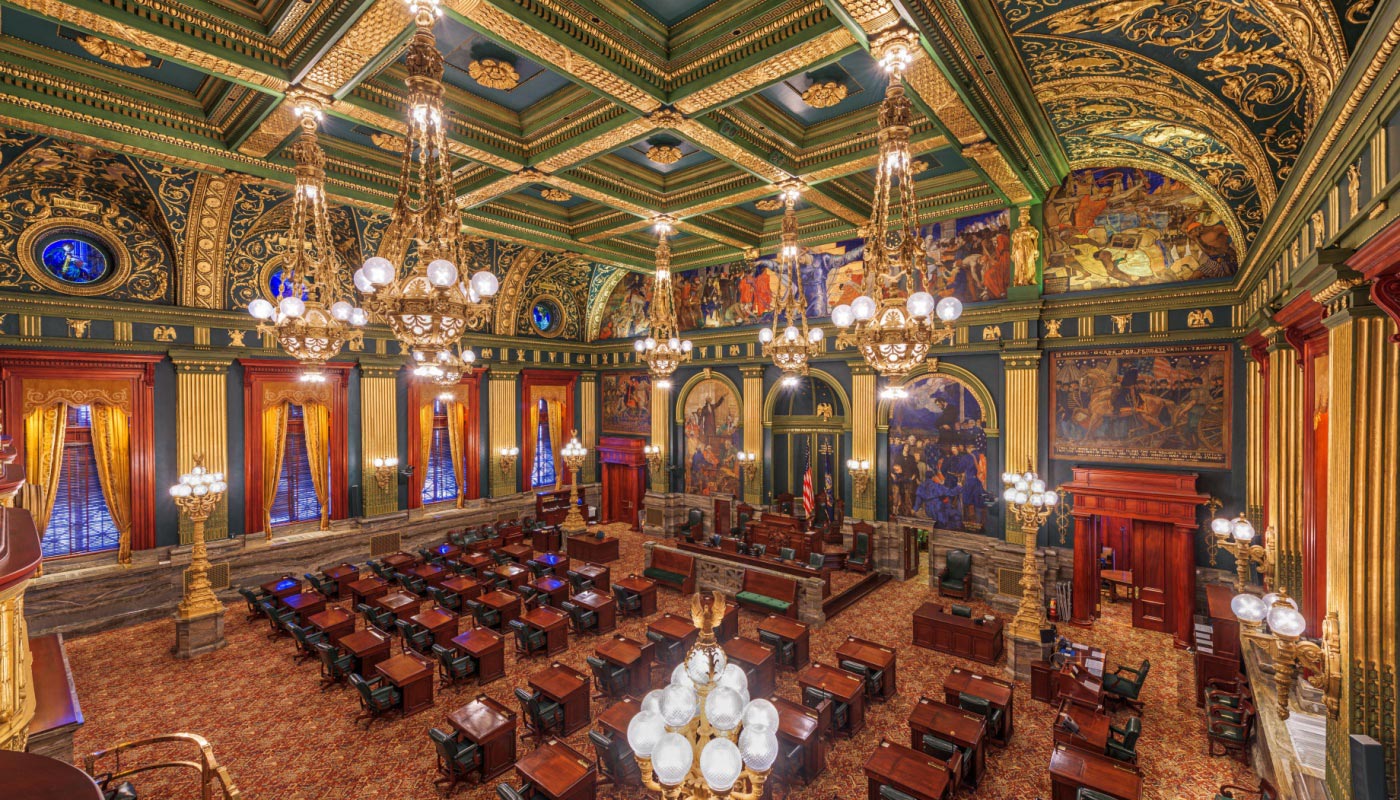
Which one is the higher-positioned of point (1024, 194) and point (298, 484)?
point (1024, 194)

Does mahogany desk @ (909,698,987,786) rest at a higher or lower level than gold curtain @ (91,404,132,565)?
lower

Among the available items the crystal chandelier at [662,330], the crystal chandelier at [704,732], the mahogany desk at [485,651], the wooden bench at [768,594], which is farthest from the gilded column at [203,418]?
the crystal chandelier at [704,732]

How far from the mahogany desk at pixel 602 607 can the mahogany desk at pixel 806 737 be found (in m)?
4.83

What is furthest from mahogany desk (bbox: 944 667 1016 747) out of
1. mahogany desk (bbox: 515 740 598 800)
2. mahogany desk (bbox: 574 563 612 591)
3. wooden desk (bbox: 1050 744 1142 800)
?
mahogany desk (bbox: 574 563 612 591)

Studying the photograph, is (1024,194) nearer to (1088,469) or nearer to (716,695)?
(1088,469)

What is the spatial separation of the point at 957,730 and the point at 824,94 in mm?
8193

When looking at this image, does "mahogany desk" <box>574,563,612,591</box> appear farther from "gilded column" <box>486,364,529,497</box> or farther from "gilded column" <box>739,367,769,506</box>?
"gilded column" <box>486,364,529,497</box>

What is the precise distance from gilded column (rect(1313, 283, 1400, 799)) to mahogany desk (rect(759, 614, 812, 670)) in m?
6.03

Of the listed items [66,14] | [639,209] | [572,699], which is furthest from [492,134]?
[572,699]

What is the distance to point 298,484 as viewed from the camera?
14.2m

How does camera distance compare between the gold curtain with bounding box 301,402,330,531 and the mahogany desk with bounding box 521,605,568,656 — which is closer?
the mahogany desk with bounding box 521,605,568,656

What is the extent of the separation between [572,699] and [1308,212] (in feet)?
32.6

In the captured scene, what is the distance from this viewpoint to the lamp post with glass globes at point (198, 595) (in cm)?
984

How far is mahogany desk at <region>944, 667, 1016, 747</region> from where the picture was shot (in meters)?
7.35
